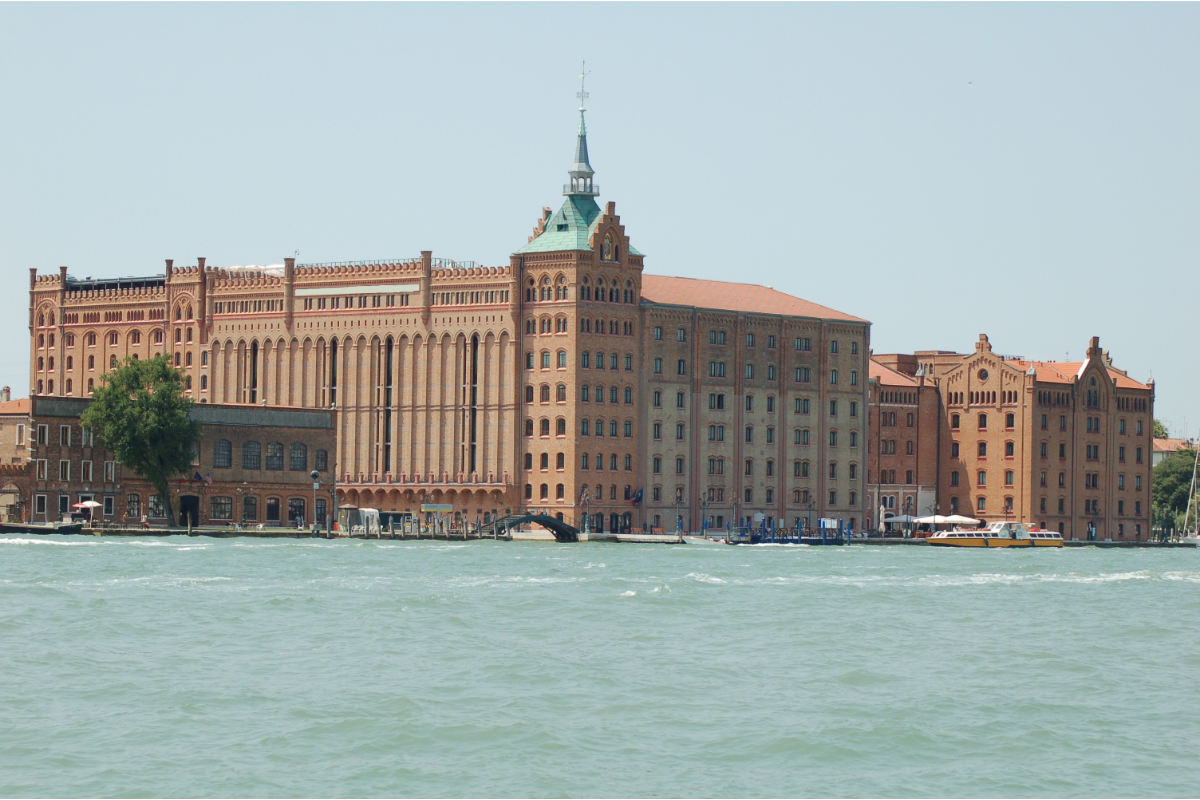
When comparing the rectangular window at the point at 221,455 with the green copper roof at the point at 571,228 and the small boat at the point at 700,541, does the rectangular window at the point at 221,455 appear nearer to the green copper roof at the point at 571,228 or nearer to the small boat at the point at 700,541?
the green copper roof at the point at 571,228

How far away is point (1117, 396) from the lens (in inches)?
7008

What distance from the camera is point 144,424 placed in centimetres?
13112

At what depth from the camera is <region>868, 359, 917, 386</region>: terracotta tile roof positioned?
172 meters

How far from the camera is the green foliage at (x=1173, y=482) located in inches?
7657

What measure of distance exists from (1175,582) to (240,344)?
85718mm

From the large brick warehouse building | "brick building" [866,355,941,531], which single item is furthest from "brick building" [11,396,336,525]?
"brick building" [866,355,941,531]

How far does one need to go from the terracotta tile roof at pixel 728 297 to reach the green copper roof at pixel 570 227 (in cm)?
635

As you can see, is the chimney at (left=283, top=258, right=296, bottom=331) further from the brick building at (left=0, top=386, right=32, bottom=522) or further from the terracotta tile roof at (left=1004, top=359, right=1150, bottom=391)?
the terracotta tile roof at (left=1004, top=359, right=1150, bottom=391)

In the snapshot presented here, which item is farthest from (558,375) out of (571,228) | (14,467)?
A: (14,467)

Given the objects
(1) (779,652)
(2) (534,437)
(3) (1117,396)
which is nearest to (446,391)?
(2) (534,437)

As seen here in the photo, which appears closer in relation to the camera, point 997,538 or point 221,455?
point 221,455

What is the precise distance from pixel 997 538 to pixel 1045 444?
67.5 ft

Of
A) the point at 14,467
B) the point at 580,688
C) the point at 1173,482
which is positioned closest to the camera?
the point at 580,688

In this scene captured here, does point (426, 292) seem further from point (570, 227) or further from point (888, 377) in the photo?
point (888, 377)
